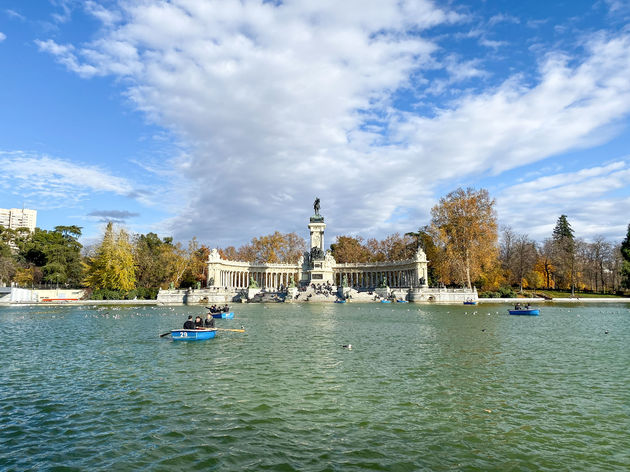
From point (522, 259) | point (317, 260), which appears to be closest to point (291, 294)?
point (317, 260)

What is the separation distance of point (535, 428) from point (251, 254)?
321 feet

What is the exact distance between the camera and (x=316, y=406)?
12.1 m

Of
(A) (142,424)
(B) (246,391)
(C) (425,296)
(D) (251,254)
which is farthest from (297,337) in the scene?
(D) (251,254)

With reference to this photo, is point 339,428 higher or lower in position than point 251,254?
lower

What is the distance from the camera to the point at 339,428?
1034 cm

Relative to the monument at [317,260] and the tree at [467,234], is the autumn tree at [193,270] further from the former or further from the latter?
the tree at [467,234]

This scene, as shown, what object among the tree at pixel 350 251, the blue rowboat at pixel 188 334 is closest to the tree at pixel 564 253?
the tree at pixel 350 251

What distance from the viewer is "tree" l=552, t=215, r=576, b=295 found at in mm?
80250

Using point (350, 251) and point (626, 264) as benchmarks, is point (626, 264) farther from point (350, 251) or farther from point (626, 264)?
point (350, 251)

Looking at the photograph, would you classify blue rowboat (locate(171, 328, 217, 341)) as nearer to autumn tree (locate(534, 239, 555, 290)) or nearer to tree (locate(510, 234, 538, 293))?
tree (locate(510, 234, 538, 293))

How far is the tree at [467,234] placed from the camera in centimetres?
6906

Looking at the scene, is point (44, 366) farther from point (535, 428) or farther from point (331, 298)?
point (331, 298)

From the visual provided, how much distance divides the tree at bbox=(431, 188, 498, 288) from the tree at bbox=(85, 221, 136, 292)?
2171 inches

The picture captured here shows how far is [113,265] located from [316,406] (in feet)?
215
